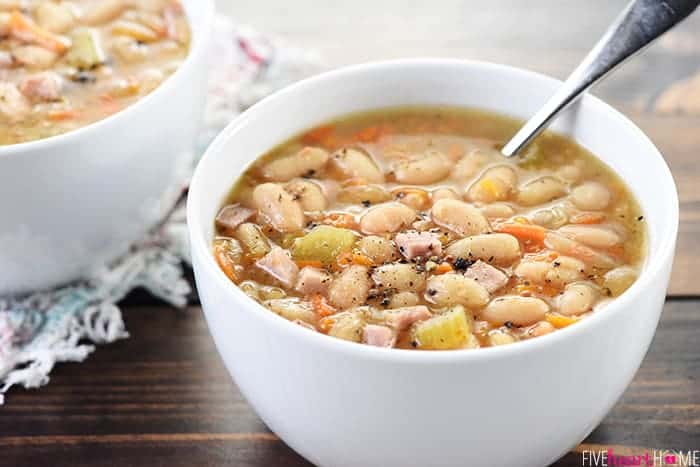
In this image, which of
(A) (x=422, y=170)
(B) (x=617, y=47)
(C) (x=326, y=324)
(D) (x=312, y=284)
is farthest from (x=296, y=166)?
(B) (x=617, y=47)

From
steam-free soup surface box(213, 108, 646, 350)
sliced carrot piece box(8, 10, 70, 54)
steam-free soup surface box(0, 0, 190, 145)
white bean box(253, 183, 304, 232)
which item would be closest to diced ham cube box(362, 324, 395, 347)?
steam-free soup surface box(213, 108, 646, 350)

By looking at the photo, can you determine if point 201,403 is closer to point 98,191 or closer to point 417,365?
point 98,191

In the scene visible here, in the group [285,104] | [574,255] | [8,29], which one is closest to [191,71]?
[285,104]

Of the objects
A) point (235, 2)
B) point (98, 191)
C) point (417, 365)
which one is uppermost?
point (417, 365)

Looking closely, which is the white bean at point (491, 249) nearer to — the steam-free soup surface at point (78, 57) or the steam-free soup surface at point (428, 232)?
the steam-free soup surface at point (428, 232)

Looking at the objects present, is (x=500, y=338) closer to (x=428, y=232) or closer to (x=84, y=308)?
(x=428, y=232)
